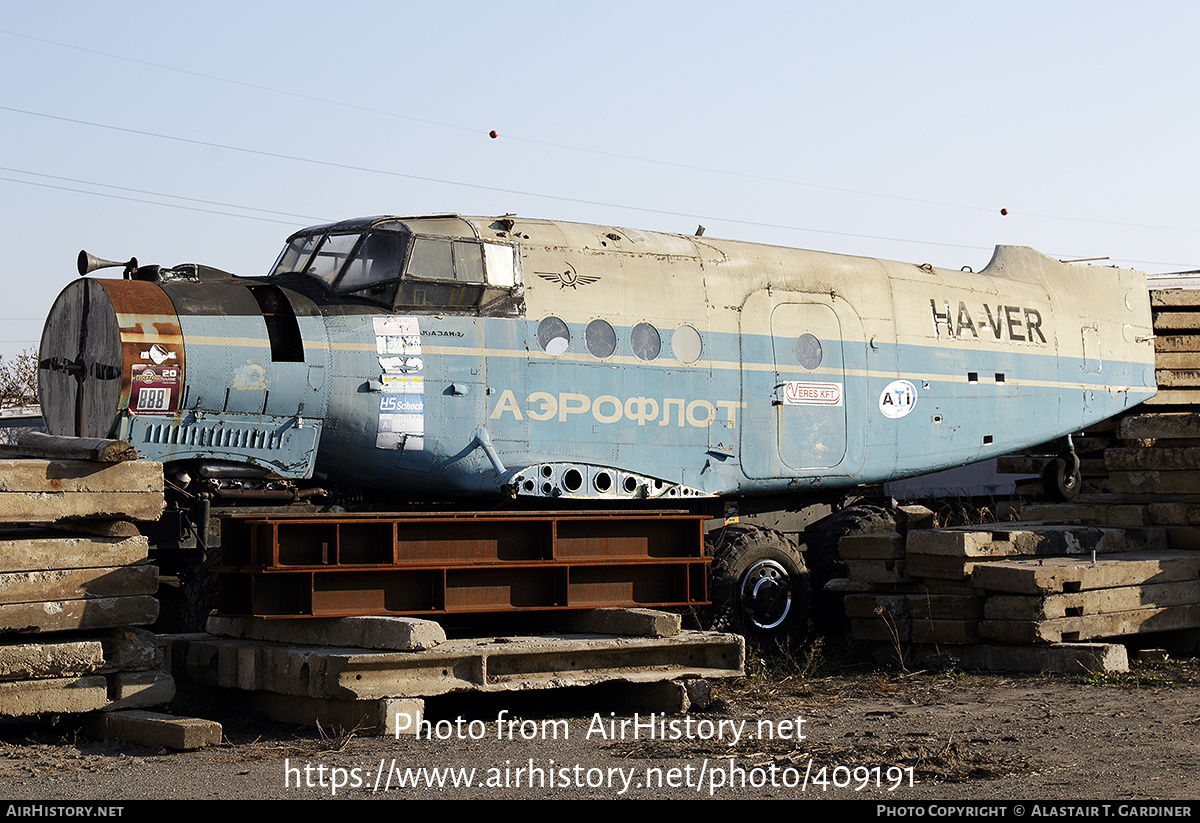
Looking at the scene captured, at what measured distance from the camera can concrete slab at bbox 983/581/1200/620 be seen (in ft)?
36.7

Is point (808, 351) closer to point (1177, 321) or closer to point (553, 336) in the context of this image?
point (553, 336)

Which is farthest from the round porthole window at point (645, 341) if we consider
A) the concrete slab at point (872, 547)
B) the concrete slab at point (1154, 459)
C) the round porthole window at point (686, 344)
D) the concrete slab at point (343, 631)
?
the concrete slab at point (1154, 459)

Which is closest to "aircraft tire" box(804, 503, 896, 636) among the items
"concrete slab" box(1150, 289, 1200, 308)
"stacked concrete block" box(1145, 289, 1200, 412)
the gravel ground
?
the gravel ground

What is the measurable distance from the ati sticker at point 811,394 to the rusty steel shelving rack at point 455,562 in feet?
10.2

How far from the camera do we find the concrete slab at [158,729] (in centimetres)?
793

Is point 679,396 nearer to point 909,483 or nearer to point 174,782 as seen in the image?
point 174,782

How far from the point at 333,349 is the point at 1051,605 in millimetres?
6395

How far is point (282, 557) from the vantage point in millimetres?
8875

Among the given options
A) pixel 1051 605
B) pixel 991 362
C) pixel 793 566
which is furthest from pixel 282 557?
pixel 991 362

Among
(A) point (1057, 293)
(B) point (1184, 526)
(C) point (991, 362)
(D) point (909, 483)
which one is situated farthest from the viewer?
(D) point (909, 483)

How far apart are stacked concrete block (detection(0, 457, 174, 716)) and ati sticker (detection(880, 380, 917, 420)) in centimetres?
783

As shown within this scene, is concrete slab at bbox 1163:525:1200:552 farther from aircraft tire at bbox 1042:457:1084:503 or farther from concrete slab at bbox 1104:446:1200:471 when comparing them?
aircraft tire at bbox 1042:457:1084:503

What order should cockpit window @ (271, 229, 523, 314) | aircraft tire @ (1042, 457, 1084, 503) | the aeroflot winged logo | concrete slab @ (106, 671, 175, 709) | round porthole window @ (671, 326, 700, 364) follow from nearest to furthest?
concrete slab @ (106, 671, 175, 709), cockpit window @ (271, 229, 523, 314), the aeroflot winged logo, round porthole window @ (671, 326, 700, 364), aircraft tire @ (1042, 457, 1084, 503)

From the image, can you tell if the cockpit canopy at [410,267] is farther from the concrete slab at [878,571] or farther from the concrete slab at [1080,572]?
the concrete slab at [1080,572]
